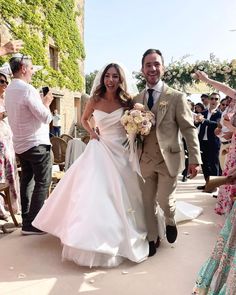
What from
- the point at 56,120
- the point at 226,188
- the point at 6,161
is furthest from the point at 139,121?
the point at 56,120

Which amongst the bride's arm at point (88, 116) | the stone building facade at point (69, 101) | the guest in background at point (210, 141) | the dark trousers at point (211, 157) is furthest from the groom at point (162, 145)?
the stone building facade at point (69, 101)

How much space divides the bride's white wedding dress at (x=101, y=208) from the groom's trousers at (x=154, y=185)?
0.09 m

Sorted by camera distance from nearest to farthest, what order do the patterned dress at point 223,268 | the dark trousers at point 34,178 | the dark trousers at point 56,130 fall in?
the patterned dress at point 223,268 → the dark trousers at point 34,178 → the dark trousers at point 56,130

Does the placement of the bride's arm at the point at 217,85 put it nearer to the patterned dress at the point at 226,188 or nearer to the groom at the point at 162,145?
the patterned dress at the point at 226,188

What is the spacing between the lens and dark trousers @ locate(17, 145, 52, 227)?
4.09 meters

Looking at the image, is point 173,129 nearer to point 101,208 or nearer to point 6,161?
point 101,208

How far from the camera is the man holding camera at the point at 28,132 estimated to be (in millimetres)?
3902

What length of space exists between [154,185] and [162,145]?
50 cm

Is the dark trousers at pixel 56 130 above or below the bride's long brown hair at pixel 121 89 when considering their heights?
below

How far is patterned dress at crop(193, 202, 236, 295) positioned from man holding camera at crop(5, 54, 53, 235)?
2.49 meters

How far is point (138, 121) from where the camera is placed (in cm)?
318

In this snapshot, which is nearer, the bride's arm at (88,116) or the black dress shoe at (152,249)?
the black dress shoe at (152,249)

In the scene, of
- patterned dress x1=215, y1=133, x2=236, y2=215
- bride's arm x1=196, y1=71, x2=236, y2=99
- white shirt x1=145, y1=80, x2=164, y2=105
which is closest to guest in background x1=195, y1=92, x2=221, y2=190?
patterned dress x1=215, y1=133, x2=236, y2=215

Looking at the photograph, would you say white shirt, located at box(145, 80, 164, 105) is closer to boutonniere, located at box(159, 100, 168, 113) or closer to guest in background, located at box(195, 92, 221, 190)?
boutonniere, located at box(159, 100, 168, 113)
